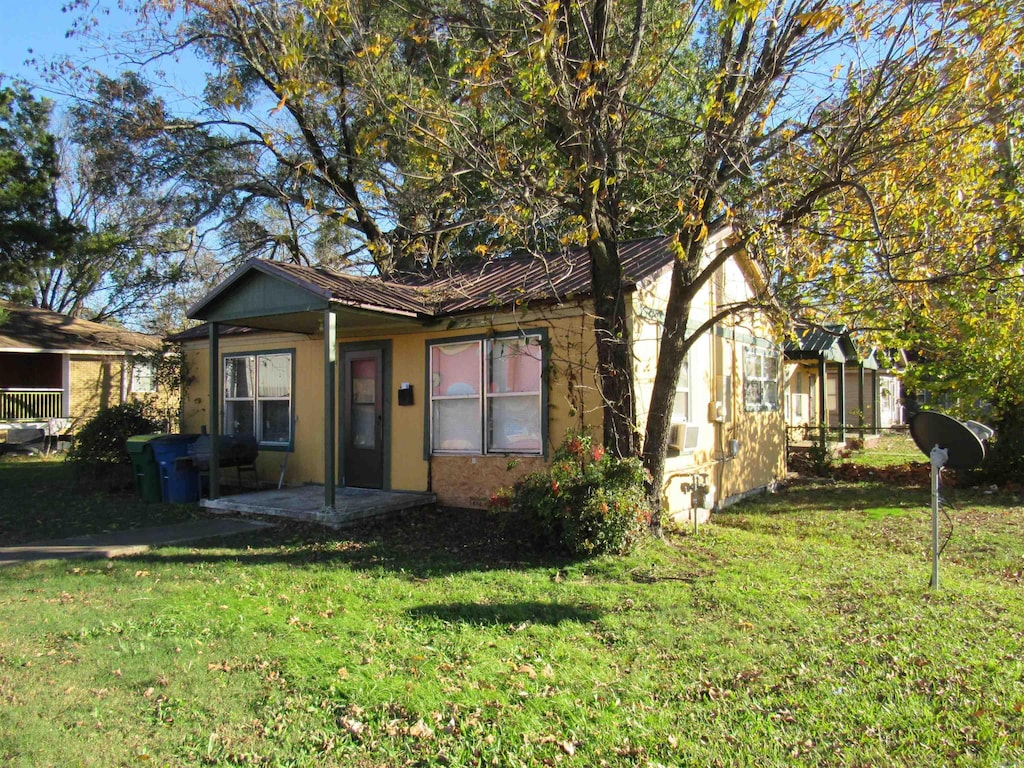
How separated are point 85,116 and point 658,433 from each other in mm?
13885

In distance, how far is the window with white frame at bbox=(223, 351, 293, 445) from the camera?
496 inches

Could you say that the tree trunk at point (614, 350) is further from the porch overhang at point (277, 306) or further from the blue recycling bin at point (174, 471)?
the blue recycling bin at point (174, 471)

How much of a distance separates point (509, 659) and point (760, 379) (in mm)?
9798

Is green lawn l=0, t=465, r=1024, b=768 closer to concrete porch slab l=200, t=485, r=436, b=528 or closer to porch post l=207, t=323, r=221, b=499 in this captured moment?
concrete porch slab l=200, t=485, r=436, b=528

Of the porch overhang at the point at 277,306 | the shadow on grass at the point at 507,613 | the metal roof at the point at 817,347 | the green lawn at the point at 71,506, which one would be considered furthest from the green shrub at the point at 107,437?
the metal roof at the point at 817,347

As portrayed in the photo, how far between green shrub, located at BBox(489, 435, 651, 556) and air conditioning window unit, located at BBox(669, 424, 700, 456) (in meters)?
1.88

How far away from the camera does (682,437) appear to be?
949 cm

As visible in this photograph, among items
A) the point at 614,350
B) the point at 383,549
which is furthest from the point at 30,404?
the point at 614,350

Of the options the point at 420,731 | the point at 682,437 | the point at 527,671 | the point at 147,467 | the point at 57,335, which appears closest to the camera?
the point at 420,731

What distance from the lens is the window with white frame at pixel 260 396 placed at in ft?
41.3

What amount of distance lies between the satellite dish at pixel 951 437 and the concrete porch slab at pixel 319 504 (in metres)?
6.40

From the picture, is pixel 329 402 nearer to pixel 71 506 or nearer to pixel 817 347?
pixel 71 506

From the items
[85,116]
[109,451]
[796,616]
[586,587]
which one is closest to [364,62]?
[586,587]

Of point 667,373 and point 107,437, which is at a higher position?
point 667,373
